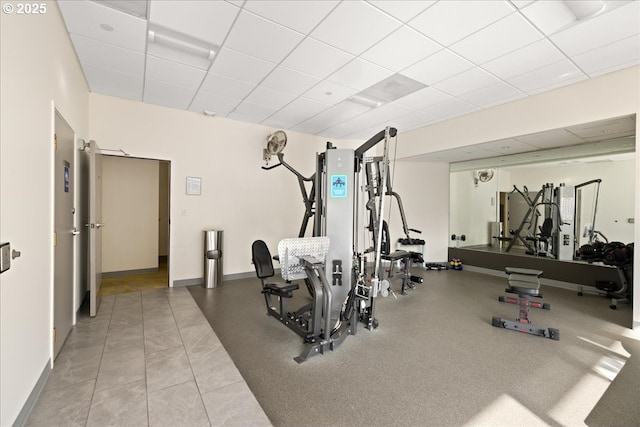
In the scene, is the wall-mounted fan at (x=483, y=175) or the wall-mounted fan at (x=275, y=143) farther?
the wall-mounted fan at (x=483, y=175)

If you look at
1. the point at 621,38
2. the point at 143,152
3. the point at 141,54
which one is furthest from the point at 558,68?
the point at 143,152

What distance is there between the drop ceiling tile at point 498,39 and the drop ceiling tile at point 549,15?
59 mm

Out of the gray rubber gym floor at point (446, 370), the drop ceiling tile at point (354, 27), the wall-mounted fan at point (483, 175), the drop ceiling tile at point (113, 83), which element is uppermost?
the drop ceiling tile at point (354, 27)

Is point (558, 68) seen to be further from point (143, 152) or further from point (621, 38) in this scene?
point (143, 152)

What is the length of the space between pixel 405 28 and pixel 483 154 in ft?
14.0

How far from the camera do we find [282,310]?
3244 mm

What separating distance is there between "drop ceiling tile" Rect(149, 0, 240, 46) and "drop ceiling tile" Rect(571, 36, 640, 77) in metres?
3.86

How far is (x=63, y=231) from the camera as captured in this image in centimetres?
268

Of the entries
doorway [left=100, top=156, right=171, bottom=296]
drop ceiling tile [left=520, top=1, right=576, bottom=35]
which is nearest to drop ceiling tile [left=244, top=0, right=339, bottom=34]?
drop ceiling tile [left=520, top=1, right=576, bottom=35]

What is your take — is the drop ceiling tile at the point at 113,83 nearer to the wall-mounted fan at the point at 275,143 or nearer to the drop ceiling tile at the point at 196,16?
the drop ceiling tile at the point at 196,16

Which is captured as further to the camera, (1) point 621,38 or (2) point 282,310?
(2) point 282,310

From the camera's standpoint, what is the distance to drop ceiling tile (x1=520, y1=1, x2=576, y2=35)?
7.95 feet

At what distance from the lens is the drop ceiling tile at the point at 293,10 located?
236 centimetres

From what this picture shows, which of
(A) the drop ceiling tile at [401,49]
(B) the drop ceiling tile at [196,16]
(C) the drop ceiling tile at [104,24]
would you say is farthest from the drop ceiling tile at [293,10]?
(C) the drop ceiling tile at [104,24]
